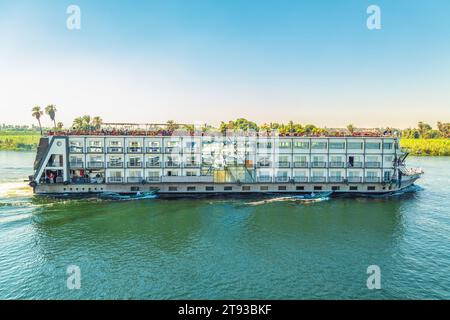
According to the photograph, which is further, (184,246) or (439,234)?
(439,234)

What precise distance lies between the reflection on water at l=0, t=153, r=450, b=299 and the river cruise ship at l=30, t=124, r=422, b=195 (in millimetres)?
6920

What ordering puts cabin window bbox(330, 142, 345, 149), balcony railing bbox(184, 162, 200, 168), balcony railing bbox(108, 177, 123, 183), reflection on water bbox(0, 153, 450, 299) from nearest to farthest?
reflection on water bbox(0, 153, 450, 299) < balcony railing bbox(108, 177, 123, 183) < balcony railing bbox(184, 162, 200, 168) < cabin window bbox(330, 142, 345, 149)

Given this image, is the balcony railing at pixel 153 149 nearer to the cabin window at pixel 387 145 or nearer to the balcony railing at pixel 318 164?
the balcony railing at pixel 318 164

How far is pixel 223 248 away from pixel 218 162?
30.0 metres

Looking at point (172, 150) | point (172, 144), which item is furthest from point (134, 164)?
point (172, 144)

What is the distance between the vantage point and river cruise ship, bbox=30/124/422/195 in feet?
203

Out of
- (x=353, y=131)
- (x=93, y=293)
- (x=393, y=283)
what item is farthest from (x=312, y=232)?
(x=353, y=131)

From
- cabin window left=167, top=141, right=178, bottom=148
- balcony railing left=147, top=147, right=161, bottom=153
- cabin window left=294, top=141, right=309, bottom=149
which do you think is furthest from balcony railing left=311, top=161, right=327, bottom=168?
balcony railing left=147, top=147, right=161, bottom=153

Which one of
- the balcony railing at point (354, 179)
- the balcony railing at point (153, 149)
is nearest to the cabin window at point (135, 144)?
the balcony railing at point (153, 149)

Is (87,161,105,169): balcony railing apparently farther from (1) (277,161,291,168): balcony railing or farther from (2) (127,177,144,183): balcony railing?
(1) (277,161,291,168): balcony railing

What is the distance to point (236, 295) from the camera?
25.9 m
